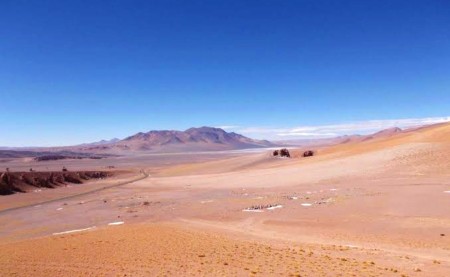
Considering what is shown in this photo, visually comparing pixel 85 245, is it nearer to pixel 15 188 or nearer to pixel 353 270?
pixel 353 270

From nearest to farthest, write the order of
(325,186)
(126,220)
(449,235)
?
(449,235)
(126,220)
(325,186)

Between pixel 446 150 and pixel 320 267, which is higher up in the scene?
pixel 446 150

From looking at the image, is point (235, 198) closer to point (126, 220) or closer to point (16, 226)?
point (126, 220)

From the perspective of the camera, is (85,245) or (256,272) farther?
(85,245)

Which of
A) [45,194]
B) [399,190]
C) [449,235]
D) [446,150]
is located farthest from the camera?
[45,194]

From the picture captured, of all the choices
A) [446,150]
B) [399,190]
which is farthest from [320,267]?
[446,150]

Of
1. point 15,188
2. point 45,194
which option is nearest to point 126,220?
point 45,194
